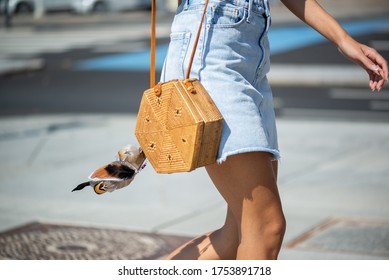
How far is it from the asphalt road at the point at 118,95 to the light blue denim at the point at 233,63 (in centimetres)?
668

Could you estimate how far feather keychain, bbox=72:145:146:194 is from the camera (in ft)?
9.39

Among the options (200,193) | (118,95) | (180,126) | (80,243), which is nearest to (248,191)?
(180,126)

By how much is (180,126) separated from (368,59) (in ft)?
2.18

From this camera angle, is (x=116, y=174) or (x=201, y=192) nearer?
(x=116, y=174)

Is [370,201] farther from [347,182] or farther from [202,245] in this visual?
[202,245]

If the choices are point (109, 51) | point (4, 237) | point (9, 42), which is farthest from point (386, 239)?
point (9, 42)

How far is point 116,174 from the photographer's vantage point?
2.87 metres

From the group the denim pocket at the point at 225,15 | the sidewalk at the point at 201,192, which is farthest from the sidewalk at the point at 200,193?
the denim pocket at the point at 225,15

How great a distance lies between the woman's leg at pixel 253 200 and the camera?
8.91 ft

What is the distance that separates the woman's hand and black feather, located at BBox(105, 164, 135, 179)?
86 centimetres

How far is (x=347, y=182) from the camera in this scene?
19.9 ft

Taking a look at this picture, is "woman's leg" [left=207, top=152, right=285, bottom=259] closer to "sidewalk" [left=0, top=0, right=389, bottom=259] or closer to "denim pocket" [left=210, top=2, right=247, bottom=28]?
"denim pocket" [left=210, top=2, right=247, bottom=28]

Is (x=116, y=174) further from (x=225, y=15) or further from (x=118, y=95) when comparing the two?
(x=118, y=95)

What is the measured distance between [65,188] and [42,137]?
2202mm
